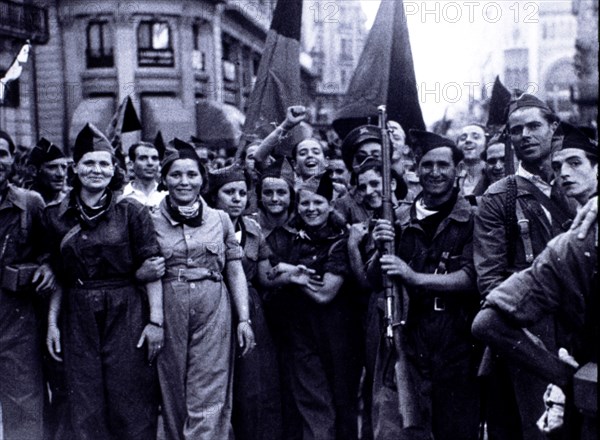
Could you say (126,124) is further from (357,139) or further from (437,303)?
(437,303)

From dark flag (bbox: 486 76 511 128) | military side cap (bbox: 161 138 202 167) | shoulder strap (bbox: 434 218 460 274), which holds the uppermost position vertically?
dark flag (bbox: 486 76 511 128)

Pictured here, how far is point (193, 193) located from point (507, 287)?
2682 mm

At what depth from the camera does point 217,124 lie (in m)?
28.4

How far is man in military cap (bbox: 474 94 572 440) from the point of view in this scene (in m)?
4.65

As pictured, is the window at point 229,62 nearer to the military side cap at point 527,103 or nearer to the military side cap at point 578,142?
the military side cap at point 527,103

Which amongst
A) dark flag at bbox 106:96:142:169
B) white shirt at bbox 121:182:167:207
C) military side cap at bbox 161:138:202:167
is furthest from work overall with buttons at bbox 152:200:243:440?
dark flag at bbox 106:96:142:169

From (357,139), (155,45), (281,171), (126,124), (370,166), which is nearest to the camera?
(370,166)

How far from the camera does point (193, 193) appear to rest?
5348mm

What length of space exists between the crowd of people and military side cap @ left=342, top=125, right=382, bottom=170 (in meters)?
0.70

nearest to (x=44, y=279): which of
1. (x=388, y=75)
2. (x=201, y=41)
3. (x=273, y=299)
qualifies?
(x=273, y=299)

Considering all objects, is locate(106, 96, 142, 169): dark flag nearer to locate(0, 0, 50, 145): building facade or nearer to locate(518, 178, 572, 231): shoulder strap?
→ locate(518, 178, 572, 231): shoulder strap

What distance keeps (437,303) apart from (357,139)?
2128 millimetres

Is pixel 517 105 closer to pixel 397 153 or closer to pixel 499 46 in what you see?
pixel 397 153

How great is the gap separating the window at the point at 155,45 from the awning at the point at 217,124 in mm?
1919
